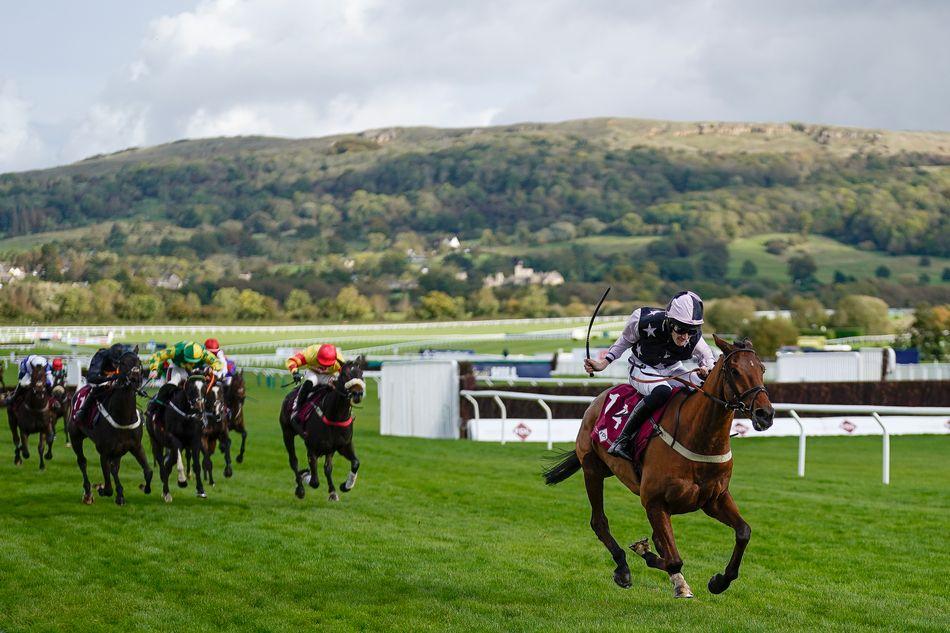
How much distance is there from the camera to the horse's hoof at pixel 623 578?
25.0 ft

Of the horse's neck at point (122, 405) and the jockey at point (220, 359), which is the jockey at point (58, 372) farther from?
the horse's neck at point (122, 405)

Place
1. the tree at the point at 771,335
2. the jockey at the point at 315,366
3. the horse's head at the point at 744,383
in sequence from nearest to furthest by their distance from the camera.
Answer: the horse's head at the point at 744,383 → the jockey at the point at 315,366 → the tree at the point at 771,335

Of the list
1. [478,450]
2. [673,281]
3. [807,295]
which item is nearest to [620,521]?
[478,450]

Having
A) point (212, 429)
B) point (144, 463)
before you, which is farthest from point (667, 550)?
point (212, 429)

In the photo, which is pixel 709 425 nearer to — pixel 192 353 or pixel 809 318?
pixel 192 353

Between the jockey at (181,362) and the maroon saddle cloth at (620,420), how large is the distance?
6.24 m

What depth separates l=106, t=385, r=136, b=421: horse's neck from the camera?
1230cm

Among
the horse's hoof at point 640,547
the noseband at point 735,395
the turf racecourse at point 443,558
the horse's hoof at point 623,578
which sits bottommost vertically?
the turf racecourse at point 443,558

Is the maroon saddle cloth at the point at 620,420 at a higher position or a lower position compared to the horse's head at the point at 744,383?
lower

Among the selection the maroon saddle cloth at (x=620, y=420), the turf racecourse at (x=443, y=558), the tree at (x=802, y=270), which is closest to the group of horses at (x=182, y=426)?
the turf racecourse at (x=443, y=558)

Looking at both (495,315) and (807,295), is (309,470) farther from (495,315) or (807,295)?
(807,295)

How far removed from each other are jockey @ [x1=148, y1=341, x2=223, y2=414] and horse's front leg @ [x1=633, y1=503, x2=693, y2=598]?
7.22 metres

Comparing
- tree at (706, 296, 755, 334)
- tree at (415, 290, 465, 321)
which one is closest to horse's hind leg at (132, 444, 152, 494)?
tree at (706, 296, 755, 334)

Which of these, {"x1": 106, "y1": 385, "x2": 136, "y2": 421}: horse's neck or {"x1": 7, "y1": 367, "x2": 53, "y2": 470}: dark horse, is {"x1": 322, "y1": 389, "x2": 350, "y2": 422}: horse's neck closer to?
{"x1": 106, "y1": 385, "x2": 136, "y2": 421}: horse's neck
